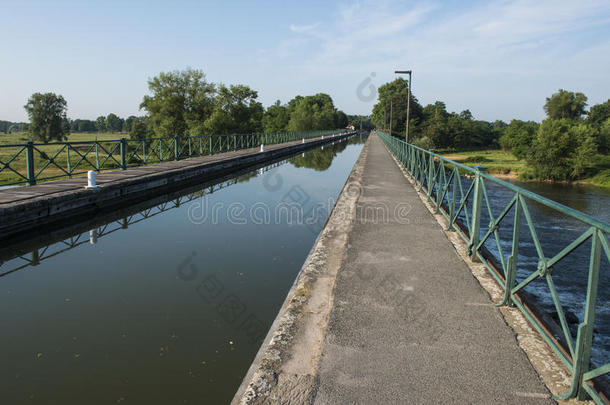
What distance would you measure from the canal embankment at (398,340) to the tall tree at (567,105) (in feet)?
365

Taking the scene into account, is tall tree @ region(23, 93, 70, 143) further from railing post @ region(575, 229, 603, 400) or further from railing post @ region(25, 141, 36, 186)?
railing post @ region(575, 229, 603, 400)

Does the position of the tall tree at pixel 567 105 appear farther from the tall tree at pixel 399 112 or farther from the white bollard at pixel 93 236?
the white bollard at pixel 93 236

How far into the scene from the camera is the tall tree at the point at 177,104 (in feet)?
A: 149

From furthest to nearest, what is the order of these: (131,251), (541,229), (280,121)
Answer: (280,121)
(541,229)
(131,251)

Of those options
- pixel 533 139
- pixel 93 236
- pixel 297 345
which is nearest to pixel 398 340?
pixel 297 345

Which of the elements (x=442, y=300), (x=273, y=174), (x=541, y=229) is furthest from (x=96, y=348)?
(x=541, y=229)

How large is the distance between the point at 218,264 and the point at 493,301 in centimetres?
398

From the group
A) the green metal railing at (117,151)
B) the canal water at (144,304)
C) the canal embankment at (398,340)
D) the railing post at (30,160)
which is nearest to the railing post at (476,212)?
the canal embankment at (398,340)

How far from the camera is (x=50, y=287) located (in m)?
5.37

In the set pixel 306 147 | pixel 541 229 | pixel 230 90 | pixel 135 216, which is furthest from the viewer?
pixel 230 90

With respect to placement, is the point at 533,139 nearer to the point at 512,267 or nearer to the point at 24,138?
the point at 512,267

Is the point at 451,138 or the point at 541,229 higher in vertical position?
the point at 451,138

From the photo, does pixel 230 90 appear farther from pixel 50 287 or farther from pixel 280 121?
pixel 280 121

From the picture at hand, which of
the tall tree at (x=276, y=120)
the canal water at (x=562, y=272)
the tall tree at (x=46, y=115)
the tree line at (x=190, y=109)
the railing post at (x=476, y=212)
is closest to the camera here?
the railing post at (x=476, y=212)
